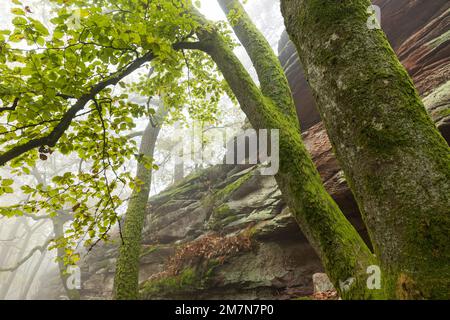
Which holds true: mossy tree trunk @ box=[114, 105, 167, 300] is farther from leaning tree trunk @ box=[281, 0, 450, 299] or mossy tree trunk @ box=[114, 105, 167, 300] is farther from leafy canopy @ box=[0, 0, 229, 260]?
leaning tree trunk @ box=[281, 0, 450, 299]

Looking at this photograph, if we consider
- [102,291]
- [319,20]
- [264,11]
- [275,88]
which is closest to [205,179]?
[102,291]

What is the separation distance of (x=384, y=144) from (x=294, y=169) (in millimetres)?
1659

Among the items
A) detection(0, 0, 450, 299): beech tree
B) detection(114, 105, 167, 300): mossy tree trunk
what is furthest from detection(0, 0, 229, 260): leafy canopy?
detection(114, 105, 167, 300): mossy tree trunk

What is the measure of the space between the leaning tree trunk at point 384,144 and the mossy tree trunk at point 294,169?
80 cm

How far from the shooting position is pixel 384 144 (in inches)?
68.1

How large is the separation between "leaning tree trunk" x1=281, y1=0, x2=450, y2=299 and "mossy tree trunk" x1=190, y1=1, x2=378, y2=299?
0.80 metres

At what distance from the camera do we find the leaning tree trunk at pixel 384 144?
1.53 m

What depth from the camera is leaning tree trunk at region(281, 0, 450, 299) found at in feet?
5.03

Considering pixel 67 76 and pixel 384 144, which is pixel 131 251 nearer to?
pixel 67 76

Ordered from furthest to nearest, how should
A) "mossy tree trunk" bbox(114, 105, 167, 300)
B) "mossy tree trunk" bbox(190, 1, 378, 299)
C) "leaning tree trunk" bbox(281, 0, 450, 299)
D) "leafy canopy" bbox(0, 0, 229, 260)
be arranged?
"mossy tree trunk" bbox(114, 105, 167, 300)
"leafy canopy" bbox(0, 0, 229, 260)
"mossy tree trunk" bbox(190, 1, 378, 299)
"leaning tree trunk" bbox(281, 0, 450, 299)

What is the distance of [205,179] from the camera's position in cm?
1359

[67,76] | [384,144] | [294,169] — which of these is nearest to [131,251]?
[67,76]
